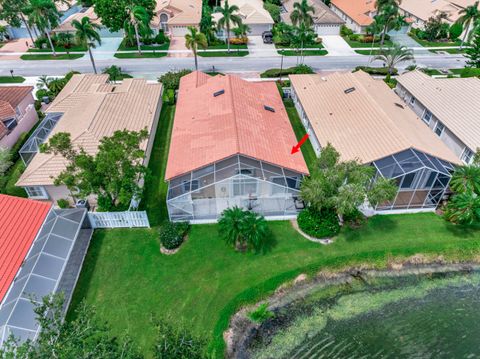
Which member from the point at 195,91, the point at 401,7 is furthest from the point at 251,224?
the point at 401,7

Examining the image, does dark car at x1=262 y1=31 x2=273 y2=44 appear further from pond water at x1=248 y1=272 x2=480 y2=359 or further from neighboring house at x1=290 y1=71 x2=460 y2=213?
pond water at x1=248 y1=272 x2=480 y2=359

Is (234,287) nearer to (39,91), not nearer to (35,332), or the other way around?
(35,332)

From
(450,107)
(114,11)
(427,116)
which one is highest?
(114,11)

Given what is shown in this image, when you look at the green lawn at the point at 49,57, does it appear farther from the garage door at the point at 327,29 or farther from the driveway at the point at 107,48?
the garage door at the point at 327,29

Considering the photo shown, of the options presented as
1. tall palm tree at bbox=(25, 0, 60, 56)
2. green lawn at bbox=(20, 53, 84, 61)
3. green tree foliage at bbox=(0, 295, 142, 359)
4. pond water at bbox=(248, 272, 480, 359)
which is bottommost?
pond water at bbox=(248, 272, 480, 359)

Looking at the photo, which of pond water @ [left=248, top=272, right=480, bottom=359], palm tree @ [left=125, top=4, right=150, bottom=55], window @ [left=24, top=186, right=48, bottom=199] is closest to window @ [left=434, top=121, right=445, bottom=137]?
pond water @ [left=248, top=272, right=480, bottom=359]

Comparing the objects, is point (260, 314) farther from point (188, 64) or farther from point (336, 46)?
point (336, 46)

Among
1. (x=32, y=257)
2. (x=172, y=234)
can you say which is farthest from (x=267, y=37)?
(x=32, y=257)

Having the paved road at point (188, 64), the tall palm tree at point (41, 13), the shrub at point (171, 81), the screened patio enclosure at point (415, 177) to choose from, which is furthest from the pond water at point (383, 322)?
the tall palm tree at point (41, 13)
